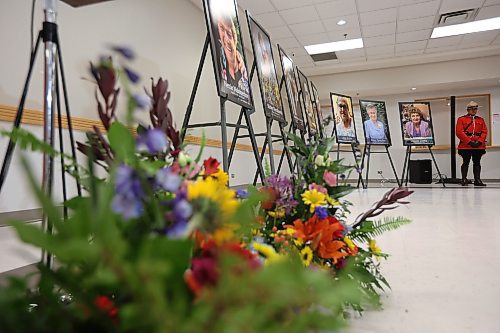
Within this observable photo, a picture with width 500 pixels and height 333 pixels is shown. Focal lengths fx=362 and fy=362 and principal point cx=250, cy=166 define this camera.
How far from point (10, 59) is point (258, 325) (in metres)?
3.15

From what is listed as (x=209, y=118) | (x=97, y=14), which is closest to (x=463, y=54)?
(x=209, y=118)

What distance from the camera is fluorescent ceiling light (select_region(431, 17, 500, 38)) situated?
6.46m

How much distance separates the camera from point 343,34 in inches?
265

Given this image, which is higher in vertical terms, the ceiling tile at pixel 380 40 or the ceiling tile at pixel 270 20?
the ceiling tile at pixel 270 20

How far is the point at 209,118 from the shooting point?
5.57m

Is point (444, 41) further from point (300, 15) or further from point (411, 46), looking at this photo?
point (300, 15)

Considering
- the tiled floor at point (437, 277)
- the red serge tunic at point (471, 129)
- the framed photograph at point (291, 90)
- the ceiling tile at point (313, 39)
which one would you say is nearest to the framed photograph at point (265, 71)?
the framed photograph at point (291, 90)

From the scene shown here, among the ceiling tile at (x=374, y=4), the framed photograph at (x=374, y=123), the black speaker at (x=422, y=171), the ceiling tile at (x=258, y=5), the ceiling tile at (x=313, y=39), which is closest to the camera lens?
the ceiling tile at (x=258, y=5)

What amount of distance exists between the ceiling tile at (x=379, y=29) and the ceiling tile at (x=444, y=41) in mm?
1218

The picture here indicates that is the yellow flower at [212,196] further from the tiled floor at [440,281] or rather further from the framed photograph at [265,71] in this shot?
the framed photograph at [265,71]

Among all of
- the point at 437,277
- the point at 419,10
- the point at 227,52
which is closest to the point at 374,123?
the point at 419,10

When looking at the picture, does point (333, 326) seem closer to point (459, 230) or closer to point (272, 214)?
point (272, 214)

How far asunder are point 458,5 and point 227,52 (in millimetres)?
5092

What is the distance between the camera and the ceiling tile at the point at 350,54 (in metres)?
7.80
